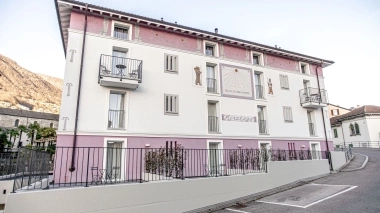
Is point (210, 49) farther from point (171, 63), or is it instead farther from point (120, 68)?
point (120, 68)

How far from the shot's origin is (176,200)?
7.63m

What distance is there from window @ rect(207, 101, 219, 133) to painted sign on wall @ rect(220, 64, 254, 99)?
114cm

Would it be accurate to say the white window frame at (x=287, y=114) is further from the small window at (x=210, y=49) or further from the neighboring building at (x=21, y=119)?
the neighboring building at (x=21, y=119)

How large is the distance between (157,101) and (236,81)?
20.4 feet

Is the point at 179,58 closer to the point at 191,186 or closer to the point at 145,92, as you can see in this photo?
the point at 145,92

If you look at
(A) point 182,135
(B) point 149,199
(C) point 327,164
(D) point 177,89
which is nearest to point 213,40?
(D) point 177,89

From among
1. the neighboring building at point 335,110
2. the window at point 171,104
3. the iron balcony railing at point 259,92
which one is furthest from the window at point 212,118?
the neighboring building at point 335,110

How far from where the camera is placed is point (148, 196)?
23.5 feet

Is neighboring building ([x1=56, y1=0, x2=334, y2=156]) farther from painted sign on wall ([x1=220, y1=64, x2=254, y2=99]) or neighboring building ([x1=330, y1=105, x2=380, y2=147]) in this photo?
neighboring building ([x1=330, y1=105, x2=380, y2=147])

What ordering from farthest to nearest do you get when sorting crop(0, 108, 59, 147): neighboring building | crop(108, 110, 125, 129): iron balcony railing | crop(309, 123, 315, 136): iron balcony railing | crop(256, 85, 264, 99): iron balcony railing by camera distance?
crop(0, 108, 59, 147): neighboring building, crop(309, 123, 315, 136): iron balcony railing, crop(256, 85, 264, 99): iron balcony railing, crop(108, 110, 125, 129): iron balcony railing

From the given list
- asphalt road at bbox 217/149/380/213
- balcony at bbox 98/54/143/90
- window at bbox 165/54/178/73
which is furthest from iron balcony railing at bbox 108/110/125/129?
asphalt road at bbox 217/149/380/213

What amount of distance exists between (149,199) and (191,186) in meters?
1.57

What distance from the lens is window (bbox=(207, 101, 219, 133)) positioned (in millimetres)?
15200

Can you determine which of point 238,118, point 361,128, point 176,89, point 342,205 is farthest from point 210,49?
point 361,128
